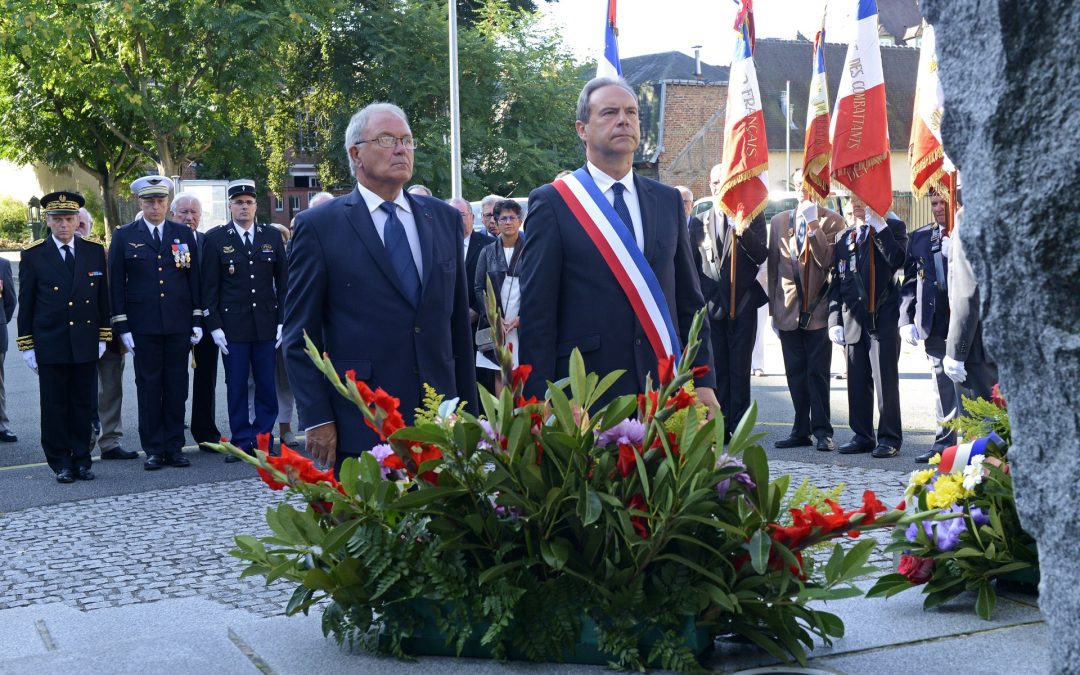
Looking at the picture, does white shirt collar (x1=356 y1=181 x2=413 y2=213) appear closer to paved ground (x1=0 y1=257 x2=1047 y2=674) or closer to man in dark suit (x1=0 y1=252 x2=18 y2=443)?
paved ground (x1=0 y1=257 x2=1047 y2=674)

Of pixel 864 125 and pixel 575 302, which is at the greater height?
pixel 864 125

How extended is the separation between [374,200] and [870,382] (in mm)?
5565

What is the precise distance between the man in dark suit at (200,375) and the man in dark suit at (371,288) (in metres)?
5.70

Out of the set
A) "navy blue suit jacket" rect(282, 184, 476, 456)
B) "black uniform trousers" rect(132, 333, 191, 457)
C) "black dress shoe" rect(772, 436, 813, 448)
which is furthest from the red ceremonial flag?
"black uniform trousers" rect(132, 333, 191, 457)

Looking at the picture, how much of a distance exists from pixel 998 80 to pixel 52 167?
4069 centimetres

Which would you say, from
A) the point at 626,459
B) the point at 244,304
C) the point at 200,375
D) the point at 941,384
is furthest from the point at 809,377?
the point at 626,459

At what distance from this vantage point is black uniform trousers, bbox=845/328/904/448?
884 cm

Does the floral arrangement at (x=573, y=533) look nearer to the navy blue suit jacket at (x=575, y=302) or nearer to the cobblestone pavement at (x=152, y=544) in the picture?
the navy blue suit jacket at (x=575, y=302)

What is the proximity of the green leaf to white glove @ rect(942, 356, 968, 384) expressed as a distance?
4.66m

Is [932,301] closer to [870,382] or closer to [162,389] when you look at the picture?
[870,382]

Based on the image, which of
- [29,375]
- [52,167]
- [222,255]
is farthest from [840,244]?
[52,167]

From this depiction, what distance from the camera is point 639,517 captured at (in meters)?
3.39

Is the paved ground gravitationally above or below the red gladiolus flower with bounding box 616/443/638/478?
below

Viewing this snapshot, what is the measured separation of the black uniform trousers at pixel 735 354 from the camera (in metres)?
9.84
